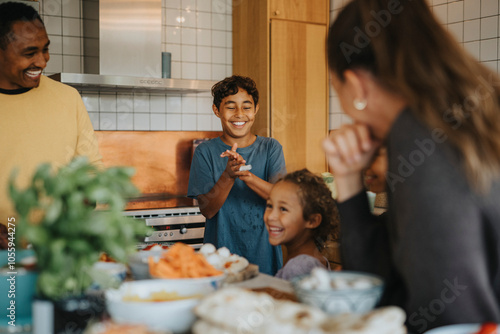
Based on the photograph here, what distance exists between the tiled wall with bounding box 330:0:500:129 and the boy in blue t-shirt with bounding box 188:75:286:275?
1.37 meters

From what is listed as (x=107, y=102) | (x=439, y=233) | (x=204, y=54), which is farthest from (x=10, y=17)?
(x=204, y=54)

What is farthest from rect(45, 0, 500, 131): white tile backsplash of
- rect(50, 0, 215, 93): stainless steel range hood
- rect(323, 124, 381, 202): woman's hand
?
rect(323, 124, 381, 202): woman's hand

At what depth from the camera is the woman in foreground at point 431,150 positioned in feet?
3.21

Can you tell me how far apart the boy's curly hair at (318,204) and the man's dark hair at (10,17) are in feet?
3.98

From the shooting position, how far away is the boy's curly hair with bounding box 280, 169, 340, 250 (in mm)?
2041

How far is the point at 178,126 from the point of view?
424 cm

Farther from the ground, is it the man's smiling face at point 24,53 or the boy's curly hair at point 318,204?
the man's smiling face at point 24,53

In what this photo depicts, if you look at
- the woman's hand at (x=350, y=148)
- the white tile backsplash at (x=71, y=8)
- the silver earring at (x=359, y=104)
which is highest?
the white tile backsplash at (x=71, y=8)

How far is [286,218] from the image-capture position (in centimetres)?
199

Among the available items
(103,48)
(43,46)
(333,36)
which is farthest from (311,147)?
(333,36)

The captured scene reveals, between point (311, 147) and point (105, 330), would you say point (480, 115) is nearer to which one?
point (105, 330)

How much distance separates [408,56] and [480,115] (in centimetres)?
18

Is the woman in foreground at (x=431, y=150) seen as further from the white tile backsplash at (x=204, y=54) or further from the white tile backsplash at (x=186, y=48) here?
the white tile backsplash at (x=204, y=54)

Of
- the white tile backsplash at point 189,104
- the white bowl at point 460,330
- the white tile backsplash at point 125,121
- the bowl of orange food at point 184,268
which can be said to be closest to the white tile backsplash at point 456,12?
the white tile backsplash at point 189,104
